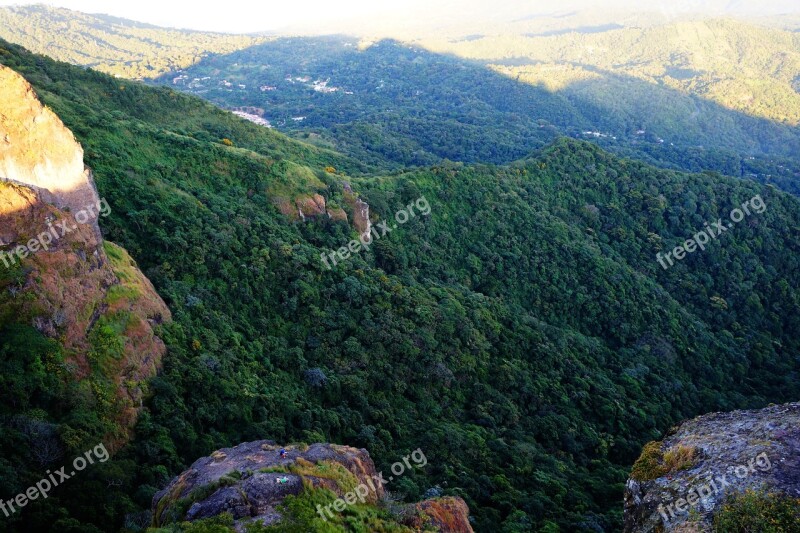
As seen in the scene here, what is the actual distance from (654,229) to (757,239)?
17.3m

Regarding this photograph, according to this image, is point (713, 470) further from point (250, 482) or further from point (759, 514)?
point (250, 482)

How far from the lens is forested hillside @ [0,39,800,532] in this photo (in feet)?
100

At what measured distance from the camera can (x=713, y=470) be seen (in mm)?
25000

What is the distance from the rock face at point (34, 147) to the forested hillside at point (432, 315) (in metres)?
6.77

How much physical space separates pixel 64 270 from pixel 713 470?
115 ft

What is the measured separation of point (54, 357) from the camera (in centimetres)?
2227

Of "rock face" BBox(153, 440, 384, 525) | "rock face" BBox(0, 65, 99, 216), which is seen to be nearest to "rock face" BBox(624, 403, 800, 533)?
"rock face" BBox(153, 440, 384, 525)

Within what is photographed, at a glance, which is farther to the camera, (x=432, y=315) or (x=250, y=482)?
(x=432, y=315)

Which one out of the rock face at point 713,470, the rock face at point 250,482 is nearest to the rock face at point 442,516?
the rock face at point 250,482

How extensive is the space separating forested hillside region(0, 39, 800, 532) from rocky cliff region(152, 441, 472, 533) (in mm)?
2960

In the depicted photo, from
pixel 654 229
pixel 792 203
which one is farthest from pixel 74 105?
pixel 792 203

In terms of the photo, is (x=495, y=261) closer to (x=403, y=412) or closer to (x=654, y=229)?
(x=403, y=412)

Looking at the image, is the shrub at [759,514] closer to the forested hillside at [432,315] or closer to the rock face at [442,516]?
the rock face at [442,516]

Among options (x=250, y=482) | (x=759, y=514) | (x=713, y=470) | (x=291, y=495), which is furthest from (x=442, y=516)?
(x=713, y=470)
